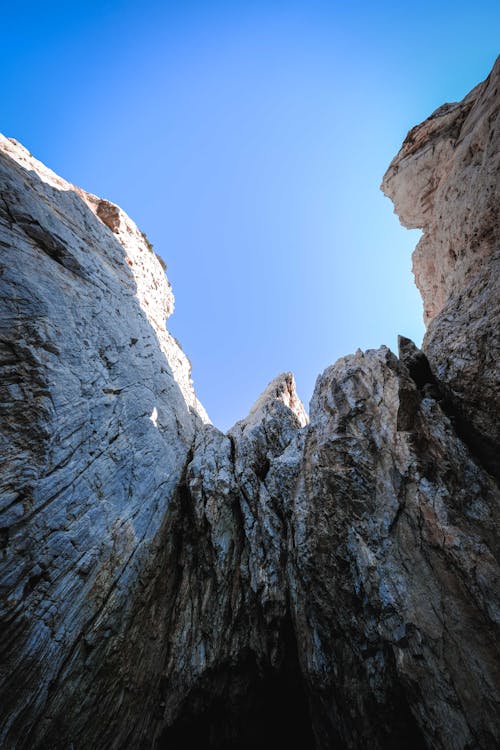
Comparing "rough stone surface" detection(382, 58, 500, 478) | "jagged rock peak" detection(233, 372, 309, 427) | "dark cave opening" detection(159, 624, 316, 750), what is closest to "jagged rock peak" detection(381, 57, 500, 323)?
"rough stone surface" detection(382, 58, 500, 478)

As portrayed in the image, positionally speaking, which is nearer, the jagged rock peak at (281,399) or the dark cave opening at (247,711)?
the dark cave opening at (247,711)

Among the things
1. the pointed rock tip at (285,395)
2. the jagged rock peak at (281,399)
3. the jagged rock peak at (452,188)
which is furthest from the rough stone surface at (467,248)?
the pointed rock tip at (285,395)

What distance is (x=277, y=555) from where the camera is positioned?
1286 cm

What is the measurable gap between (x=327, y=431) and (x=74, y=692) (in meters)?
12.3

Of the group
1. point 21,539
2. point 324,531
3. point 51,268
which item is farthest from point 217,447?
point 51,268

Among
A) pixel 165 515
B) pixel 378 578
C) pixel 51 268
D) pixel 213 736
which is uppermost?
pixel 51 268

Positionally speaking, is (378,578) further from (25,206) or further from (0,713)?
(25,206)

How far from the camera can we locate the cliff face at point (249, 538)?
8.48 metres

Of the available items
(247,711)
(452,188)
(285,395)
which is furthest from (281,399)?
(452,188)

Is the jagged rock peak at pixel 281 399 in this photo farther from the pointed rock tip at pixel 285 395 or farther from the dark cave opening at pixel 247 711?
the dark cave opening at pixel 247 711

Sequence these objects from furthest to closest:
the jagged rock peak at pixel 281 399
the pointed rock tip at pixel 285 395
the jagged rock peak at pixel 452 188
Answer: the pointed rock tip at pixel 285 395 → the jagged rock peak at pixel 281 399 → the jagged rock peak at pixel 452 188

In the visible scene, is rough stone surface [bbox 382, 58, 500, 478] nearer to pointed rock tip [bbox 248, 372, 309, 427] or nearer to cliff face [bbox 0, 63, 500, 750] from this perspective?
cliff face [bbox 0, 63, 500, 750]

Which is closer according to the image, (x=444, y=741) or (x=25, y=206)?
(x=444, y=741)

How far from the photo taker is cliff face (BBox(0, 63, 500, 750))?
27.8ft
